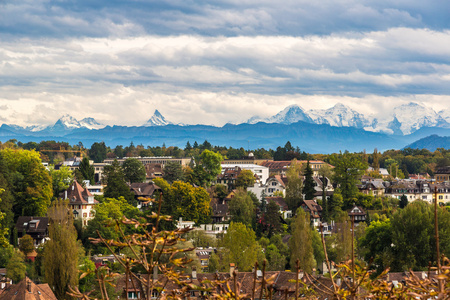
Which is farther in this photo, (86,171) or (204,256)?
(86,171)

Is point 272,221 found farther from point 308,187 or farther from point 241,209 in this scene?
point 308,187

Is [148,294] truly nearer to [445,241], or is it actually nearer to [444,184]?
[445,241]

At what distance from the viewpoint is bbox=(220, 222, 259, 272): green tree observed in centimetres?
5416

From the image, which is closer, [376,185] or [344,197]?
[344,197]

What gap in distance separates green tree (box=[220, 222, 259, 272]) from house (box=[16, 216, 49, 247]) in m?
15.7

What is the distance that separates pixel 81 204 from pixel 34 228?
7640 millimetres

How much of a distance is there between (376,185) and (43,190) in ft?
161

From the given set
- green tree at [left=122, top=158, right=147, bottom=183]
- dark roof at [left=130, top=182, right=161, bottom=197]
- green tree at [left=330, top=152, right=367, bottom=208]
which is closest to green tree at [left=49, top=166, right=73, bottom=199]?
dark roof at [left=130, top=182, right=161, bottom=197]

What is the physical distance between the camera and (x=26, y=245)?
2124 inches

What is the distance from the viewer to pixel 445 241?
52656 mm

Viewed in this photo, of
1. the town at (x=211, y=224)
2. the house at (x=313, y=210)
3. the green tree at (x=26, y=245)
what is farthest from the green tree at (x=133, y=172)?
the green tree at (x=26, y=245)

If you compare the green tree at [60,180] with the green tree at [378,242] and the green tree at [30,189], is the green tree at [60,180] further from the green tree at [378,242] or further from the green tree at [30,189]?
the green tree at [378,242]

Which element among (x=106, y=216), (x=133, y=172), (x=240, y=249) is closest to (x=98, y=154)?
(x=133, y=172)

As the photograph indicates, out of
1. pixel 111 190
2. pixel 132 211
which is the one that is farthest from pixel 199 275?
pixel 111 190
